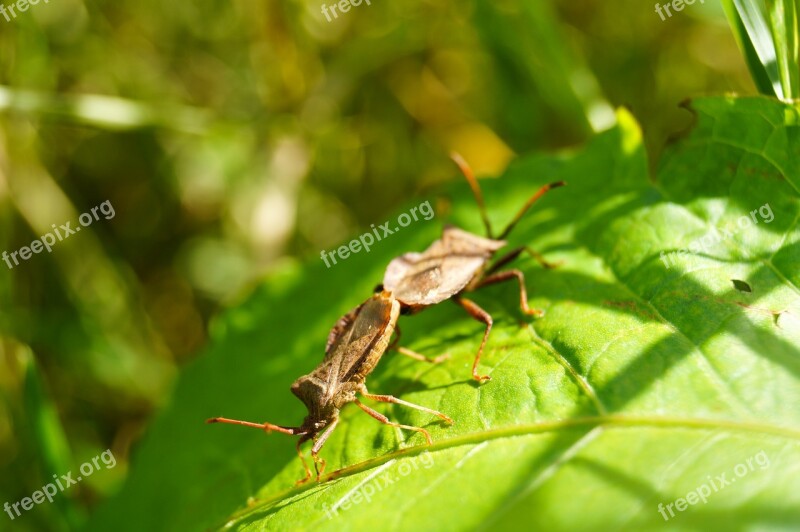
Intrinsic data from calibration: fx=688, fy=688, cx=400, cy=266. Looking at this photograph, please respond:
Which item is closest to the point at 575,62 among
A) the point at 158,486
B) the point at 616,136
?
the point at 616,136

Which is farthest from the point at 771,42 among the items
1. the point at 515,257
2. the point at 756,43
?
the point at 515,257

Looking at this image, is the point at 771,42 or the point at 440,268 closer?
the point at 771,42

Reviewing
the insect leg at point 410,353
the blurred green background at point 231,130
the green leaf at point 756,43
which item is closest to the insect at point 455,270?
the insect leg at point 410,353

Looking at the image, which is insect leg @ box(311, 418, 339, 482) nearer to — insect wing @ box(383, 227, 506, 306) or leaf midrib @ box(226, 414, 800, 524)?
leaf midrib @ box(226, 414, 800, 524)

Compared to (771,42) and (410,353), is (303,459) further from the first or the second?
(771,42)

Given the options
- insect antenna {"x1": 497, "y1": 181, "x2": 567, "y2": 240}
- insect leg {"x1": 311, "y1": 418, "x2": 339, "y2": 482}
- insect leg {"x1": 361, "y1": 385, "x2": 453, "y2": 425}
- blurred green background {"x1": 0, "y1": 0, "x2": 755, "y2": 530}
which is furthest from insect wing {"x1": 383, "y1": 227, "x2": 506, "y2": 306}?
blurred green background {"x1": 0, "y1": 0, "x2": 755, "y2": 530}

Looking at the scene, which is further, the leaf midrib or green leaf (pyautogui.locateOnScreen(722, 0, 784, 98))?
green leaf (pyautogui.locateOnScreen(722, 0, 784, 98))

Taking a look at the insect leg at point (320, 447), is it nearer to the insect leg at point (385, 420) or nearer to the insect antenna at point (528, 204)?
the insect leg at point (385, 420)
